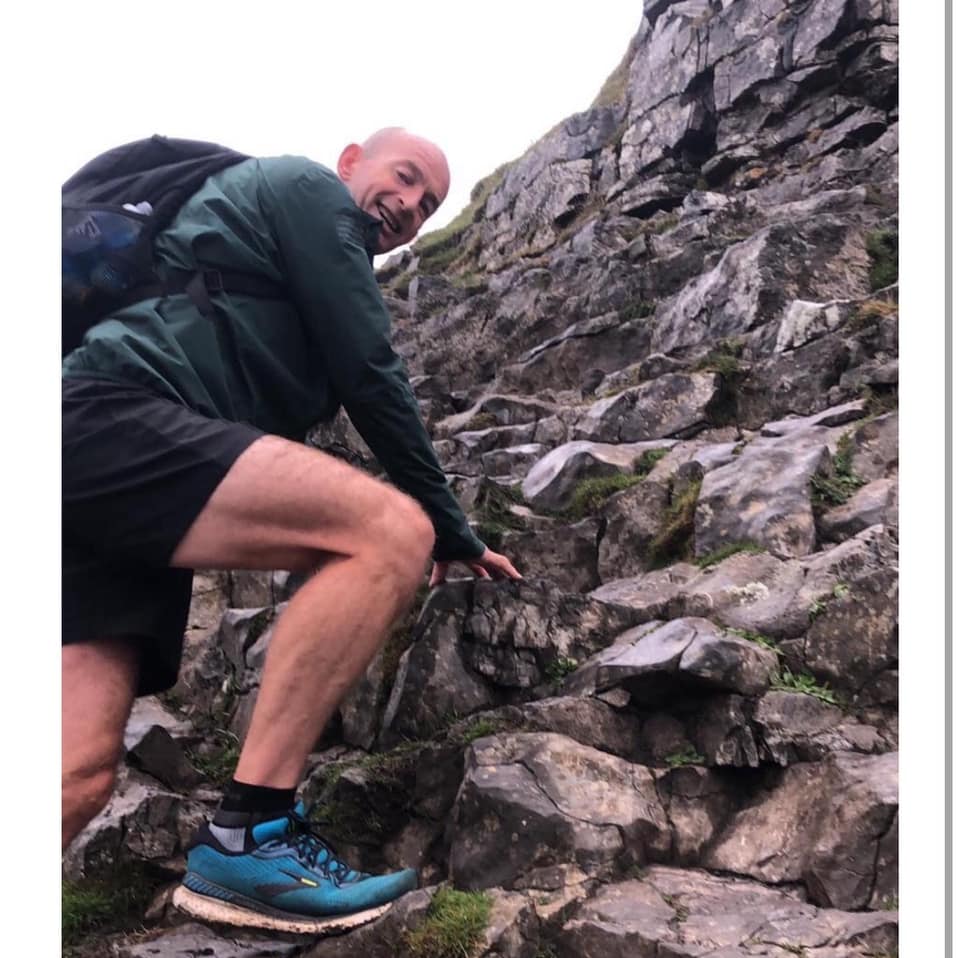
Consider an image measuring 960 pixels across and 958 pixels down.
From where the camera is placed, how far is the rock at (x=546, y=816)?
175 inches

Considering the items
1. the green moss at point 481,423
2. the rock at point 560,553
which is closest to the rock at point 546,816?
the rock at point 560,553

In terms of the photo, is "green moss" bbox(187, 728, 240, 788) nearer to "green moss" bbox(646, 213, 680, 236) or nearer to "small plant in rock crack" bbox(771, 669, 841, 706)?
"small plant in rock crack" bbox(771, 669, 841, 706)

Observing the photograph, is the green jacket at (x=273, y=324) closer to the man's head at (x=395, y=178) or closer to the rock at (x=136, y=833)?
the man's head at (x=395, y=178)

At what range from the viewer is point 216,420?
11.2ft

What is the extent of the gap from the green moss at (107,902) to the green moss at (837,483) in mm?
5383

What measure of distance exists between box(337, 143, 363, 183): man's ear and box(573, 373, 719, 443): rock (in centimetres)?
711

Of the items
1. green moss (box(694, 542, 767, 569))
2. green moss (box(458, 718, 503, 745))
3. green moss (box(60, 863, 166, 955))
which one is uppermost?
green moss (box(694, 542, 767, 569))

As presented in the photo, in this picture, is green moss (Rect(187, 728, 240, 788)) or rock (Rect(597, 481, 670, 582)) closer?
green moss (Rect(187, 728, 240, 788))

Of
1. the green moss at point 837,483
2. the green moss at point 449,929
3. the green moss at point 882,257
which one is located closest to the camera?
the green moss at point 449,929

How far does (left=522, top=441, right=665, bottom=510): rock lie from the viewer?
29.4 ft

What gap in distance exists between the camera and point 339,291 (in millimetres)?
3680

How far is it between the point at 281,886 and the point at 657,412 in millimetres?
8774

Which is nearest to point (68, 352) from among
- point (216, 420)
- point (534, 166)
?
point (216, 420)

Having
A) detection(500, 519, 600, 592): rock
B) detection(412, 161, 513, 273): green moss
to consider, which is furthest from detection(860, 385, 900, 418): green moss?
detection(412, 161, 513, 273): green moss
